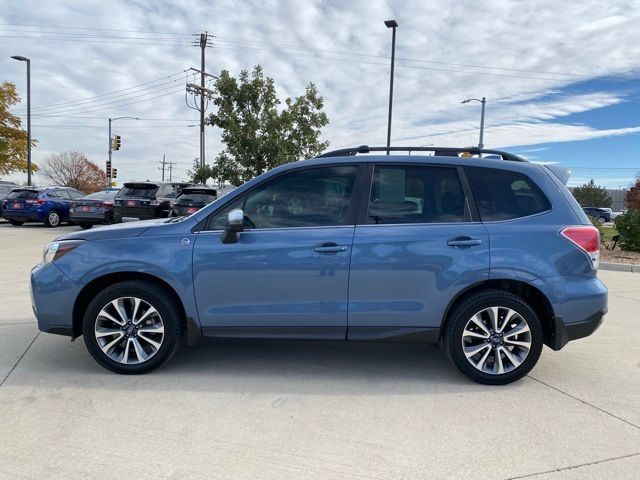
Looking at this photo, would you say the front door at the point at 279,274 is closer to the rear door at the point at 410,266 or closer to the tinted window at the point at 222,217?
the tinted window at the point at 222,217

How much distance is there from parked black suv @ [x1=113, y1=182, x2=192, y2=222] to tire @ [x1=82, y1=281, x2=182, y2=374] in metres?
11.4

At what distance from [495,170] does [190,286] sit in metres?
2.66

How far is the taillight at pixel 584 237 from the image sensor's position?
3781mm

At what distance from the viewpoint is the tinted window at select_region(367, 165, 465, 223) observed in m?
3.89

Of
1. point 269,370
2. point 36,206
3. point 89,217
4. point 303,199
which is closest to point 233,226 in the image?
point 303,199

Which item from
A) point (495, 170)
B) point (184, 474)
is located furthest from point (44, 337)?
point (495, 170)

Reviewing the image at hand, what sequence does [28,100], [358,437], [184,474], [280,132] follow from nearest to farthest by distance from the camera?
[184,474]
[358,437]
[280,132]
[28,100]

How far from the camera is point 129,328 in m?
3.89

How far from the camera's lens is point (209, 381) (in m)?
3.87

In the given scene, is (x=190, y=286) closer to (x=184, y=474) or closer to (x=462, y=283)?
(x=184, y=474)

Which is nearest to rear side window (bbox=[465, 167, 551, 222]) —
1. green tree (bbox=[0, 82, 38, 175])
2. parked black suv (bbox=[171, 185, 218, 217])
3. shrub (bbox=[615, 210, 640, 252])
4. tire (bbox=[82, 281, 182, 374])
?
tire (bbox=[82, 281, 182, 374])

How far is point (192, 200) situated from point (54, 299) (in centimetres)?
999

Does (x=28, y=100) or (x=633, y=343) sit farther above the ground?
(x=28, y=100)

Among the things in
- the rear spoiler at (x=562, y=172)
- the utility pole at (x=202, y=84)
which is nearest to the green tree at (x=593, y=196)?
the utility pole at (x=202, y=84)
